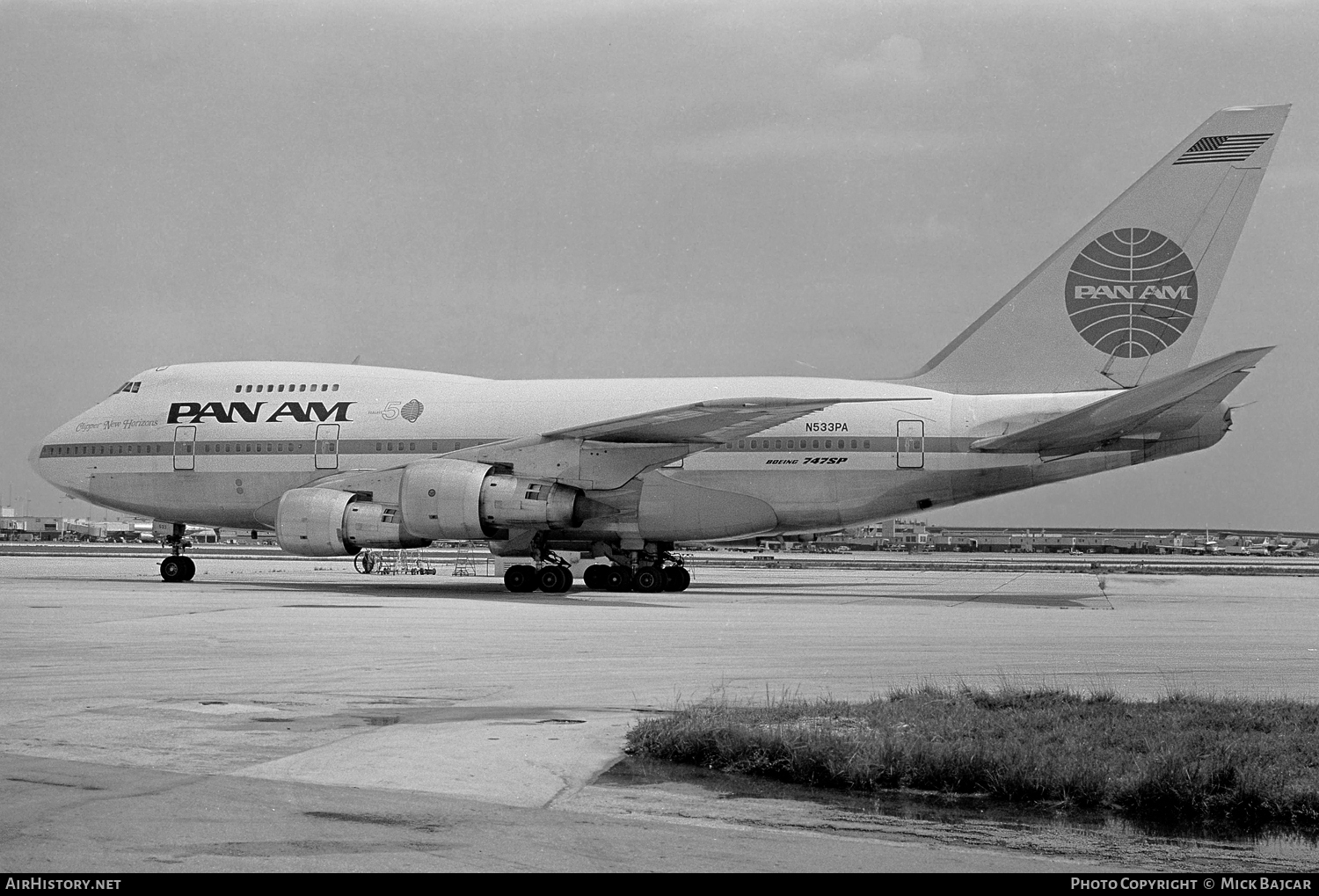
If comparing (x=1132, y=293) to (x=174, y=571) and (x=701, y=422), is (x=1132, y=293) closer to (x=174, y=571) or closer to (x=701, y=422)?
(x=701, y=422)

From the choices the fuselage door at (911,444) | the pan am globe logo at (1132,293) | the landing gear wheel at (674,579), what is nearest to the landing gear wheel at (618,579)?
the landing gear wheel at (674,579)

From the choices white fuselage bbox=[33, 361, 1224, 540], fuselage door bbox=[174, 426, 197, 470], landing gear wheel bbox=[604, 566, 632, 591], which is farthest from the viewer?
fuselage door bbox=[174, 426, 197, 470]

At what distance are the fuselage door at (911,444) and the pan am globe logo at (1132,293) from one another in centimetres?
386

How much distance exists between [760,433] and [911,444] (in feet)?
10.5

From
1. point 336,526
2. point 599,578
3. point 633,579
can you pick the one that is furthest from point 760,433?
point 336,526

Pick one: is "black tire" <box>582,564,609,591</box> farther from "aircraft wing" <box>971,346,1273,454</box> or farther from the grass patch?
the grass patch

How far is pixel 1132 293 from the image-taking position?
26.8 meters

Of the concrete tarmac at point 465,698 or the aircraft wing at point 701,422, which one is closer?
the concrete tarmac at point 465,698

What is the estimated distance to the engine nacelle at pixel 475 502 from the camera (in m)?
26.4

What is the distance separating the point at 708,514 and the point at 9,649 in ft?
55.3

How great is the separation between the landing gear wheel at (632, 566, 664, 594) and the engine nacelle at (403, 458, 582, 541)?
244 cm

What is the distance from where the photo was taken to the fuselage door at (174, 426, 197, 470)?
102 feet

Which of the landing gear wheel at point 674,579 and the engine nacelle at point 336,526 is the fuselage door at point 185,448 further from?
the landing gear wheel at point 674,579

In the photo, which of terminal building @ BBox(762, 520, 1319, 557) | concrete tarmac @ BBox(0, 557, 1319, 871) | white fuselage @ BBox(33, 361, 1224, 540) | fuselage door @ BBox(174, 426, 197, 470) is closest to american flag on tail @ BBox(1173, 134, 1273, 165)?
white fuselage @ BBox(33, 361, 1224, 540)
